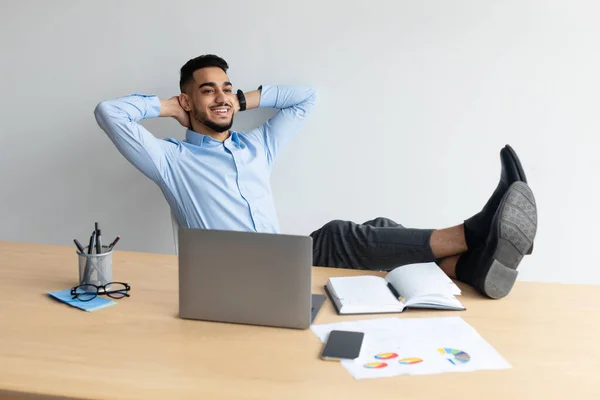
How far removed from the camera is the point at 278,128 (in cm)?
281

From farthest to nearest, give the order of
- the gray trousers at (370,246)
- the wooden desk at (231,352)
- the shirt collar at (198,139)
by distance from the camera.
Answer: the shirt collar at (198,139) < the gray trousers at (370,246) < the wooden desk at (231,352)

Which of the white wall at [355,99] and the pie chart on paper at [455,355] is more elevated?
the white wall at [355,99]

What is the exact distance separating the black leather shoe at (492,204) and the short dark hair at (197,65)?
126 centimetres

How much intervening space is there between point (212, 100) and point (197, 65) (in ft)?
0.53

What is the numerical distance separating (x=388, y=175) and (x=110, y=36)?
139 centimetres

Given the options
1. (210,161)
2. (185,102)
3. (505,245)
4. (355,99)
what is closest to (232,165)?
(210,161)

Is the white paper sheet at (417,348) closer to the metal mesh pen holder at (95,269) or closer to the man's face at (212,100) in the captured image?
the metal mesh pen holder at (95,269)

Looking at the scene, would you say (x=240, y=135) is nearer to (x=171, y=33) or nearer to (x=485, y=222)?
(x=171, y=33)

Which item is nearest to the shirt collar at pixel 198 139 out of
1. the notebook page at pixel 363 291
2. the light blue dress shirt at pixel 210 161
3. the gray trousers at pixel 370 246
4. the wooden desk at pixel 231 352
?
the light blue dress shirt at pixel 210 161

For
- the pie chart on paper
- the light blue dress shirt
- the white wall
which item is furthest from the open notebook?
the white wall

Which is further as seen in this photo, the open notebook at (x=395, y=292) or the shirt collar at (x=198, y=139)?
the shirt collar at (x=198, y=139)

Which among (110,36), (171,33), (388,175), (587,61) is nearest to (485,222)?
(388,175)

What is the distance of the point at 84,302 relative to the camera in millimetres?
1646

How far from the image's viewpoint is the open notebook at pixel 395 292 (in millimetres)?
1641
